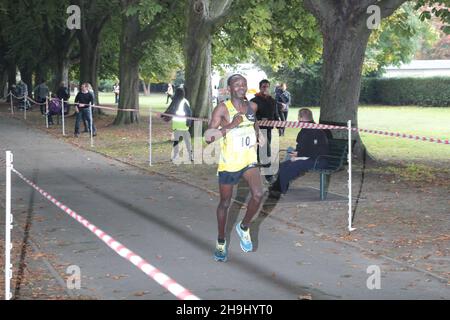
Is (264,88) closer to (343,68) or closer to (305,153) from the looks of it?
(343,68)

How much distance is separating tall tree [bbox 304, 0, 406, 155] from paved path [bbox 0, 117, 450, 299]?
4563 mm

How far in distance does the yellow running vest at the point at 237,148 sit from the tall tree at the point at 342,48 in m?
8.78

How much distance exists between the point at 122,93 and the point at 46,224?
915 inches

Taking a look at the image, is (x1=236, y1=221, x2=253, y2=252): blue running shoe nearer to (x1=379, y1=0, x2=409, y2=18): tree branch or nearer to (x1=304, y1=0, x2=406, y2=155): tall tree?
(x1=304, y1=0, x2=406, y2=155): tall tree

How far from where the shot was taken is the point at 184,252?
8.73 m

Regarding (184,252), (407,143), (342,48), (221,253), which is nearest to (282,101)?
(407,143)

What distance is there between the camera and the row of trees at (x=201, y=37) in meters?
17.3

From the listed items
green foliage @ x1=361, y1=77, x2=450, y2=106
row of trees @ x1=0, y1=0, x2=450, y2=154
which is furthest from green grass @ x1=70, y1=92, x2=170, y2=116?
green foliage @ x1=361, y1=77, x2=450, y2=106

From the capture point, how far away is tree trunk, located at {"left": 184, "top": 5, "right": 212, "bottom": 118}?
24.9 m

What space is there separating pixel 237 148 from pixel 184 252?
128cm
